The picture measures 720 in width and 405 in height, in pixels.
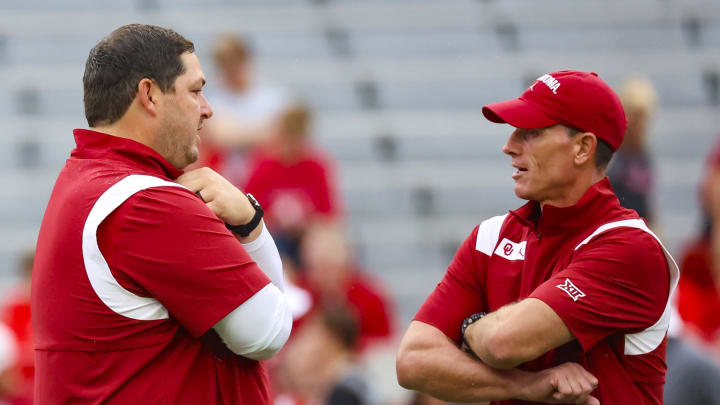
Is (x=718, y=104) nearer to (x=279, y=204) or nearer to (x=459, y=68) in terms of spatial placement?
(x=459, y=68)

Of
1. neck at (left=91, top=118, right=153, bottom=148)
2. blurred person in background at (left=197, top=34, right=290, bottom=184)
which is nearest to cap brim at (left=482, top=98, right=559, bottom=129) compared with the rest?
neck at (left=91, top=118, right=153, bottom=148)

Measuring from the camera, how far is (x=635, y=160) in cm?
714

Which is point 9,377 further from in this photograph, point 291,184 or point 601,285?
point 601,285

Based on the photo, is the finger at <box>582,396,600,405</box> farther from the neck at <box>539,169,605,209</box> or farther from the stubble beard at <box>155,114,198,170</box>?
the stubble beard at <box>155,114,198,170</box>

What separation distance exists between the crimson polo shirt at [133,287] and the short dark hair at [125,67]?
0.11 meters

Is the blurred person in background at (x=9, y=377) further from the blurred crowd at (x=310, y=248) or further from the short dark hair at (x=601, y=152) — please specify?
the short dark hair at (x=601, y=152)

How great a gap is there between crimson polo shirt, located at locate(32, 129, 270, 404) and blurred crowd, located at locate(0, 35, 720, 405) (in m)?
2.91

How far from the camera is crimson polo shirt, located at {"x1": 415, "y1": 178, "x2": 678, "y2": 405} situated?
301cm

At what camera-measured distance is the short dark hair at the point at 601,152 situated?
3.16 meters

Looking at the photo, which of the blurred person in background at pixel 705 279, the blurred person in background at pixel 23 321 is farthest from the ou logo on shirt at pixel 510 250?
the blurred person in background at pixel 23 321

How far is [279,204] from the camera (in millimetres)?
7262

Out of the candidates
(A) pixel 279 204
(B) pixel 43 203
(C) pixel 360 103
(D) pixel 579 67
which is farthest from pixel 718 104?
(B) pixel 43 203

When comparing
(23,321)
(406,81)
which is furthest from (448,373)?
(406,81)

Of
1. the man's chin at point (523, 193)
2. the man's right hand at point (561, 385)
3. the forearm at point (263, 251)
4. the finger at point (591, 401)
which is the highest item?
the man's chin at point (523, 193)
